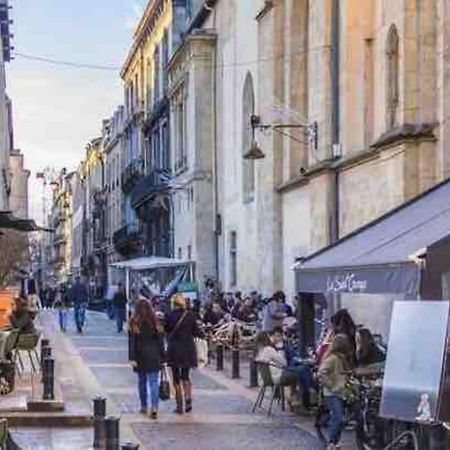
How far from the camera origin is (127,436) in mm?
14570

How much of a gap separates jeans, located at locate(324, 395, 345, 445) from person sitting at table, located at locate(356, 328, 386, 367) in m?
1.31

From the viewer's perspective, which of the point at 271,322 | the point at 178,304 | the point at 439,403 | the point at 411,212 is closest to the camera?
the point at 439,403

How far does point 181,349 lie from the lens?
1697 cm

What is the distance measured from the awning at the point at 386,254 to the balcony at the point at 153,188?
1412 inches

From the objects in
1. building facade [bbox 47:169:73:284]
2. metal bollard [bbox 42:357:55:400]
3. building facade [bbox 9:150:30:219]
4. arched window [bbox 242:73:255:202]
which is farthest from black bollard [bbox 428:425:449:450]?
building facade [bbox 47:169:73:284]

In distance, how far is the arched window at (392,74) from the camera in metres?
21.7

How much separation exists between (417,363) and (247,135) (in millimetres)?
29801

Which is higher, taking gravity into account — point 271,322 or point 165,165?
point 165,165

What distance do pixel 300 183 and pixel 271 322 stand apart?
5.06 metres

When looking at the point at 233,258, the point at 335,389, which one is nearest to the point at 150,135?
the point at 233,258

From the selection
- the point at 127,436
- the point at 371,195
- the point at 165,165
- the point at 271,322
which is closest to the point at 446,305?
the point at 127,436

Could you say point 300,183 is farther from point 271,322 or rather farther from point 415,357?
point 415,357

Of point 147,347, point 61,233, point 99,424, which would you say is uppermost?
point 61,233

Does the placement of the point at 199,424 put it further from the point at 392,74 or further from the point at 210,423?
the point at 392,74
